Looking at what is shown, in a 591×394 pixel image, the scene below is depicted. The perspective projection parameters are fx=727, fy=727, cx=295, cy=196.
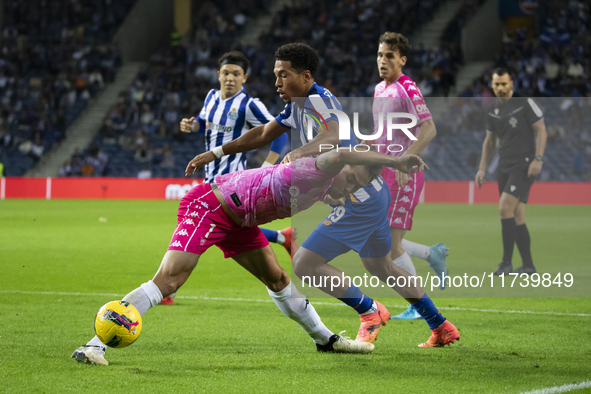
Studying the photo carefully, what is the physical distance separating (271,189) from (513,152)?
15.9 ft

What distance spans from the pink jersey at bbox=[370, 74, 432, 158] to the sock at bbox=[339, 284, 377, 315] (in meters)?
1.22

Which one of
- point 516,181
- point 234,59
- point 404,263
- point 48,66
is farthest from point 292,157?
point 48,66

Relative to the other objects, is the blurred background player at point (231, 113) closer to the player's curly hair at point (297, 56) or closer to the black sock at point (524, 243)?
the black sock at point (524, 243)

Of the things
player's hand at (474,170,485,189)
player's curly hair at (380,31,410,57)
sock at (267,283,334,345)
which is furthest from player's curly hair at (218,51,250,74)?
sock at (267,283,334,345)

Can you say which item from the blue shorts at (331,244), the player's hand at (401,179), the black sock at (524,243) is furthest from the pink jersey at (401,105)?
the black sock at (524,243)

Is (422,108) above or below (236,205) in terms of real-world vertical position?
above

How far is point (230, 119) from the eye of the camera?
7.36 m

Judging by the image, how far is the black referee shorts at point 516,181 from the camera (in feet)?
26.3

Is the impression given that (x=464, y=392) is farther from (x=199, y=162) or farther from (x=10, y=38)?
(x=10, y=38)

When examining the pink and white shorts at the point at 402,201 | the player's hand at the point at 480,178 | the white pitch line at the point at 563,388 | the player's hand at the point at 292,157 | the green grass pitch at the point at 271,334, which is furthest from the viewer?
the player's hand at the point at 480,178

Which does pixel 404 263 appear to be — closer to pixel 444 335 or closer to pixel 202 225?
pixel 444 335

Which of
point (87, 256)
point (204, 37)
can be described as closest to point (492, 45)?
point (204, 37)

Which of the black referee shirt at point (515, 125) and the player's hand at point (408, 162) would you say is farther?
the black referee shirt at point (515, 125)

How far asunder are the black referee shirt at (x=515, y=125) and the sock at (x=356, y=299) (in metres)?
3.82
